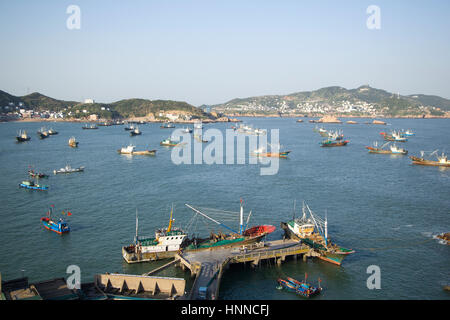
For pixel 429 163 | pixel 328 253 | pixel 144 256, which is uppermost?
pixel 429 163

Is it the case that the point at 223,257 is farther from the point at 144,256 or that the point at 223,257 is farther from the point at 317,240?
the point at 317,240

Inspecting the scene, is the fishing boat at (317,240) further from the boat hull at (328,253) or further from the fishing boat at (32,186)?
the fishing boat at (32,186)

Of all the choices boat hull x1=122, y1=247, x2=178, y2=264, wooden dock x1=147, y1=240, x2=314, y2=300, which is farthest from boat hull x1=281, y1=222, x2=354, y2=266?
boat hull x1=122, y1=247, x2=178, y2=264

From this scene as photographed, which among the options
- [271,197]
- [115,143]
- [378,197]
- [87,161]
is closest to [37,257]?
[271,197]

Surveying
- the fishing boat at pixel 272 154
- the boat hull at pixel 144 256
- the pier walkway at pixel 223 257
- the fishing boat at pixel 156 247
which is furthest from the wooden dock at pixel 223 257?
the fishing boat at pixel 272 154

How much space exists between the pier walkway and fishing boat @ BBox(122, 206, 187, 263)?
196 cm

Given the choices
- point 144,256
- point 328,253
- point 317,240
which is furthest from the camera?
point 317,240

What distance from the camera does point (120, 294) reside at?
23.8 metres

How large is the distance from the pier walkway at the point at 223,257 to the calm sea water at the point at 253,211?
101cm

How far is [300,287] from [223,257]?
6558 millimetres

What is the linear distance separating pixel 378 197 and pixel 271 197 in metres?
15.3

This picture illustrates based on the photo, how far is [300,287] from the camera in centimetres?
2558

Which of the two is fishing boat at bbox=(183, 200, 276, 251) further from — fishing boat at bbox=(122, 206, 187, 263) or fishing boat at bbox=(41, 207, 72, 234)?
fishing boat at bbox=(41, 207, 72, 234)

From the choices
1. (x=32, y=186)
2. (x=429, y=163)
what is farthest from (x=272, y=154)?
(x=32, y=186)
